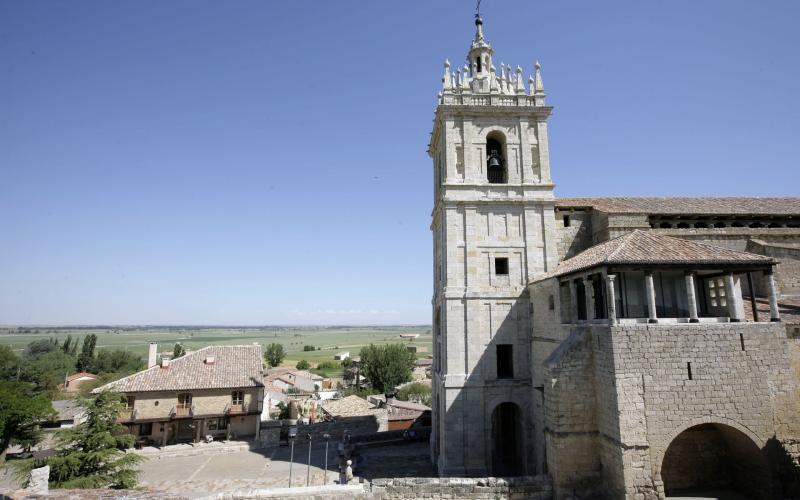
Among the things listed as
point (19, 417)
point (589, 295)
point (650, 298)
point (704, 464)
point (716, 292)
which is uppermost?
point (716, 292)

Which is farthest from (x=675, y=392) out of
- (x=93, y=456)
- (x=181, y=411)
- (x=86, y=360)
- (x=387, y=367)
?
(x=86, y=360)

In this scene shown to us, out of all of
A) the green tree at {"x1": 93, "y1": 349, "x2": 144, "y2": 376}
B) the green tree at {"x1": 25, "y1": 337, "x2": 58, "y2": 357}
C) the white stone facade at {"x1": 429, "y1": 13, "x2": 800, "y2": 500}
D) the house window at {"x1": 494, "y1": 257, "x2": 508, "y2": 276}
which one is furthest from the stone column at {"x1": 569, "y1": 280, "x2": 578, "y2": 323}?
the green tree at {"x1": 25, "y1": 337, "x2": 58, "y2": 357}

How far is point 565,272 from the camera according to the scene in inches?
578

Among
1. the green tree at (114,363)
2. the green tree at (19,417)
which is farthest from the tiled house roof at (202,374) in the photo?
the green tree at (114,363)

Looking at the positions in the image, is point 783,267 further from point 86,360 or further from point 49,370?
point 49,370

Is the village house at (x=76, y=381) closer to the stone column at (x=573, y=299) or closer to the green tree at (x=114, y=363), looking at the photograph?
the green tree at (x=114, y=363)

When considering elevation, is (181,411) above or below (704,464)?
below

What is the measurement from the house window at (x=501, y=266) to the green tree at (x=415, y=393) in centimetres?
3229

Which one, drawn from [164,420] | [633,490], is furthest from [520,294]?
[164,420]

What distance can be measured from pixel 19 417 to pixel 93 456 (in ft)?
58.4

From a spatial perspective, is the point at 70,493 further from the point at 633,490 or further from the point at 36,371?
the point at 36,371

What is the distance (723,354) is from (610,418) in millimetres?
3766

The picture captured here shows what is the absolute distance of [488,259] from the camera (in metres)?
19.2

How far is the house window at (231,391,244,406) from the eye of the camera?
90.6 feet
